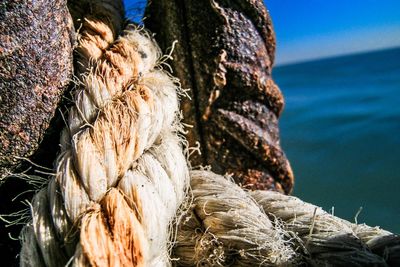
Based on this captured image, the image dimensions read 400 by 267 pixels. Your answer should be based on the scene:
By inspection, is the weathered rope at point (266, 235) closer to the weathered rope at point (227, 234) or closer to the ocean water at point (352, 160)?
the weathered rope at point (227, 234)

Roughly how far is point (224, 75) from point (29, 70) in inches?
16.8

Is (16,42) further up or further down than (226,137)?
further up

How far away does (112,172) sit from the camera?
82 centimetres

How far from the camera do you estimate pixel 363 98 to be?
298 inches

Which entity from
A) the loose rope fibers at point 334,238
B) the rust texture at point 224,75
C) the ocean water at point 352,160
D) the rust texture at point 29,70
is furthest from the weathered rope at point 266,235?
the ocean water at point 352,160

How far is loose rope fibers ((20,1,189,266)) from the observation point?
760 millimetres

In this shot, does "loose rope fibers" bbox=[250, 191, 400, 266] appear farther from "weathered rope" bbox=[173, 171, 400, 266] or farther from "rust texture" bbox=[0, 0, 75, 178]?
"rust texture" bbox=[0, 0, 75, 178]

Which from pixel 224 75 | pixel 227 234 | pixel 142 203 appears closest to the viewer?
pixel 142 203

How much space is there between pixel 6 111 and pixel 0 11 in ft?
0.55

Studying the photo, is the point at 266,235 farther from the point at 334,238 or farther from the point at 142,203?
the point at 142,203

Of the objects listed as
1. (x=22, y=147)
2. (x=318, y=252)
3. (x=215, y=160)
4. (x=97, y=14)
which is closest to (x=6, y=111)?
(x=22, y=147)

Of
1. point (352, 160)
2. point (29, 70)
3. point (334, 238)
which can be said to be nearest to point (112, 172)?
point (29, 70)

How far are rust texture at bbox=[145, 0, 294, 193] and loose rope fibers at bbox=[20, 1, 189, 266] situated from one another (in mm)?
112

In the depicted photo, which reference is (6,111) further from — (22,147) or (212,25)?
(212,25)
